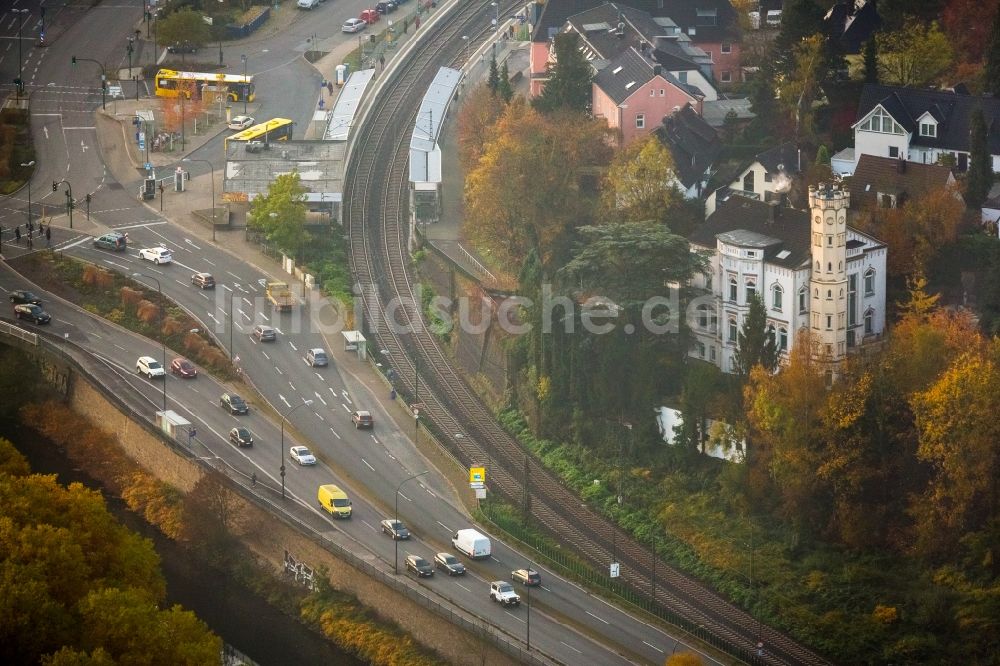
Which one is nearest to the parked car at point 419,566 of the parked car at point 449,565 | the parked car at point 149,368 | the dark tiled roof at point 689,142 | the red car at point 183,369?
the parked car at point 449,565

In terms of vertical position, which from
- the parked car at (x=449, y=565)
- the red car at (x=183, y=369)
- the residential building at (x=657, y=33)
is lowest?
the parked car at (x=449, y=565)

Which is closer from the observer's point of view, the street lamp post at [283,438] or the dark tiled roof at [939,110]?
the street lamp post at [283,438]

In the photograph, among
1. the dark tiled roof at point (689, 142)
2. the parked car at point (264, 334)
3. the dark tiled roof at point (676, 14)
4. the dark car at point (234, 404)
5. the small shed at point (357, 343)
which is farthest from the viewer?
the dark tiled roof at point (676, 14)

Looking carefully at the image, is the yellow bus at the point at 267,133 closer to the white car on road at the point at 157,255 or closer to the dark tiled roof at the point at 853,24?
the white car on road at the point at 157,255

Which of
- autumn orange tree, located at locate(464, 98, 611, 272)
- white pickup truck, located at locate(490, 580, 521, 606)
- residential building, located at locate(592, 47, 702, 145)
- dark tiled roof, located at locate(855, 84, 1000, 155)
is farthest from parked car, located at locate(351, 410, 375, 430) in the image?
dark tiled roof, located at locate(855, 84, 1000, 155)

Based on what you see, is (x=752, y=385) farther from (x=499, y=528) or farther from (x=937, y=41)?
(x=937, y=41)

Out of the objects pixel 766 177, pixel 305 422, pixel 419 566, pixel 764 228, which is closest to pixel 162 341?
pixel 305 422
